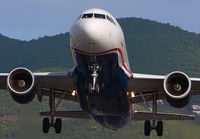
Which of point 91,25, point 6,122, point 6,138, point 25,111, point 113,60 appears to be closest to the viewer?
point 91,25

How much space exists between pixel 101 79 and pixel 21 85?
15.5ft

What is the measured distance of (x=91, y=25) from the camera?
23.5 metres

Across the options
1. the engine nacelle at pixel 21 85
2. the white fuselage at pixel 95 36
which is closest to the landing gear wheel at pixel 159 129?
the white fuselage at pixel 95 36

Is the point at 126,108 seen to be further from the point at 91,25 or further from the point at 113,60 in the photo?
the point at 91,25

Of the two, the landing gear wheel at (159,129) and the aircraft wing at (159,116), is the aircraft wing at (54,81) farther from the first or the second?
the landing gear wheel at (159,129)

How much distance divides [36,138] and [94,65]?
14.4 m

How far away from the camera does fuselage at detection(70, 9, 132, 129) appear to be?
23734mm

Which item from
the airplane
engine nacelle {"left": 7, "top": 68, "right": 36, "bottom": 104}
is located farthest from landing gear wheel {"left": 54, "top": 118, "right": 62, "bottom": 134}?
engine nacelle {"left": 7, "top": 68, "right": 36, "bottom": 104}

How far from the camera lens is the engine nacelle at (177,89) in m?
26.3

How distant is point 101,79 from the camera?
25.7 metres

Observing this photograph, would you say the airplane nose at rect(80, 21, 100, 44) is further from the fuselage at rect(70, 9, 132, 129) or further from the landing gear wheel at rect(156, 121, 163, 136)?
the landing gear wheel at rect(156, 121, 163, 136)

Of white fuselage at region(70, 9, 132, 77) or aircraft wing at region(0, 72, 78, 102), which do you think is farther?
aircraft wing at region(0, 72, 78, 102)

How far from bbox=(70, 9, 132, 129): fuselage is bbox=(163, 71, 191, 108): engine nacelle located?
7.67 ft

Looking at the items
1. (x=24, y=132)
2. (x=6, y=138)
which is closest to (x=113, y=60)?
(x=24, y=132)
